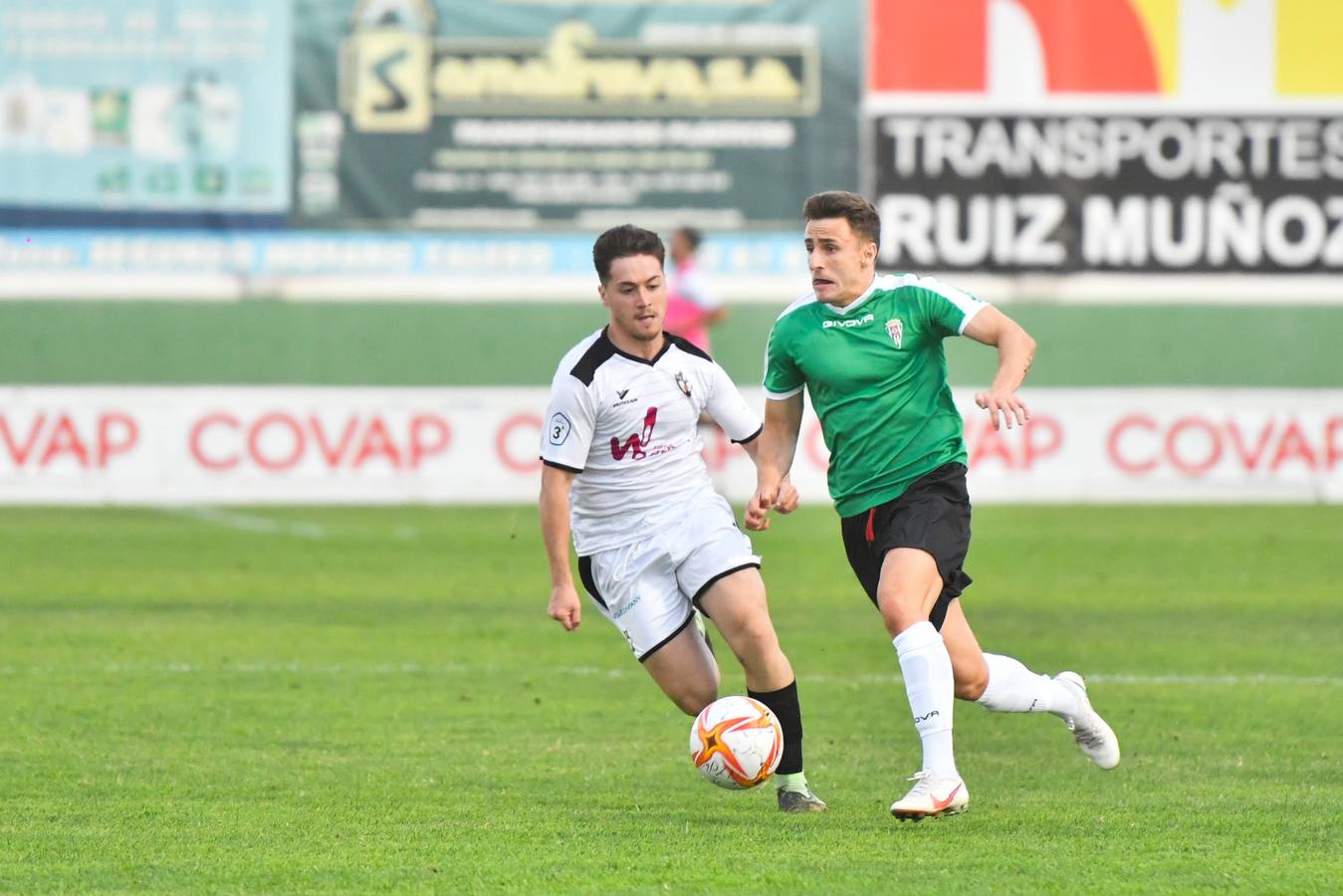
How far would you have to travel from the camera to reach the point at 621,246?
6848 mm

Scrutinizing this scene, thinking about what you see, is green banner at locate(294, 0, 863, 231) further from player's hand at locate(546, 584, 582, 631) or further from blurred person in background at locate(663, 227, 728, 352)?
player's hand at locate(546, 584, 582, 631)

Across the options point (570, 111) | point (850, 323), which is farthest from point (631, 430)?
point (570, 111)

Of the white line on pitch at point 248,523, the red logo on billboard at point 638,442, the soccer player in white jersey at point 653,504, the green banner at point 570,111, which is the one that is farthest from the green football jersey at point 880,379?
the green banner at point 570,111

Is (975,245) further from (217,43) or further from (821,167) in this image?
(217,43)

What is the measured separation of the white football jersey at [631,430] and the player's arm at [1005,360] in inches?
34.9

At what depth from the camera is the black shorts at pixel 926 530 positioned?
6781 millimetres

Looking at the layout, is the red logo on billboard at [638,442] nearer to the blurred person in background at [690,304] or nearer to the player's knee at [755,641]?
the player's knee at [755,641]

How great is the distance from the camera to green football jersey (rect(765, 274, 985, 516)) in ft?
22.8

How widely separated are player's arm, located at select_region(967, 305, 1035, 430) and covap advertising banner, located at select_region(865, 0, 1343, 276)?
16563 millimetres

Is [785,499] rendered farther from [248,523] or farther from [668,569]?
[248,523]

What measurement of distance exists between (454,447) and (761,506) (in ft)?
44.0

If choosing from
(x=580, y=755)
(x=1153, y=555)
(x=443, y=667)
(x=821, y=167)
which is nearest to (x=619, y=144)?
(x=821, y=167)

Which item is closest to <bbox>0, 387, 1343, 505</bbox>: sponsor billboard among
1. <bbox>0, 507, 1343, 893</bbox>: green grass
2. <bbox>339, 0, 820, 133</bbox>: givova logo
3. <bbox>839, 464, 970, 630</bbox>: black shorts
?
<bbox>0, 507, 1343, 893</bbox>: green grass

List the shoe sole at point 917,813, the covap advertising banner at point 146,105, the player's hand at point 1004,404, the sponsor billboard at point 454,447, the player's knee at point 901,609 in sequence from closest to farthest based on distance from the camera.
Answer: the shoe sole at point 917,813 < the player's hand at point 1004,404 < the player's knee at point 901,609 < the sponsor billboard at point 454,447 < the covap advertising banner at point 146,105
